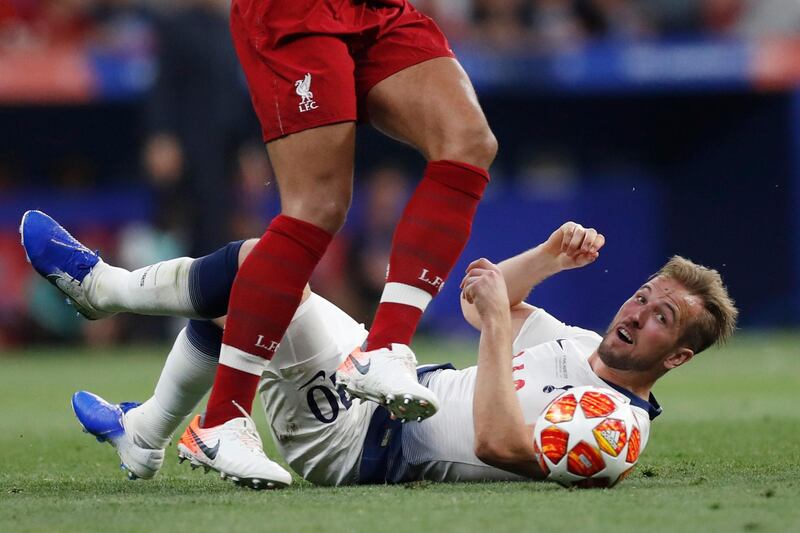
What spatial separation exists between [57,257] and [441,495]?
141cm

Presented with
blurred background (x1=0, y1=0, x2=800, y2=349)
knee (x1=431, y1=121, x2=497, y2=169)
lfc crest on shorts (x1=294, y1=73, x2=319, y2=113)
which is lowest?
blurred background (x1=0, y1=0, x2=800, y2=349)

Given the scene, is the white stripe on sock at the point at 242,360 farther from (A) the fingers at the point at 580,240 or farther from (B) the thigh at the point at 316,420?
(A) the fingers at the point at 580,240

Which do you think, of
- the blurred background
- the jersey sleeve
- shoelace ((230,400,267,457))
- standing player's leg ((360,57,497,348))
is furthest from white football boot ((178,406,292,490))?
the blurred background

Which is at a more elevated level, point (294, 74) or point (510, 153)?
point (294, 74)

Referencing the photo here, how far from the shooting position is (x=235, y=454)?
3.78m

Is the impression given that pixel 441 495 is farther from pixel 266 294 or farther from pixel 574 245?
pixel 574 245

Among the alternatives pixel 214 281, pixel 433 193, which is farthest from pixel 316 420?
pixel 433 193

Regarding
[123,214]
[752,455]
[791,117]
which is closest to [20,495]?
[752,455]

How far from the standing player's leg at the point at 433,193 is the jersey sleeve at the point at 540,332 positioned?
2.25 ft

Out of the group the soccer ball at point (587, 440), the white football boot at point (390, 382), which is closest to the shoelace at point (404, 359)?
the white football boot at point (390, 382)

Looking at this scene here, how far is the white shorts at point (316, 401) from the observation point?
4.04 m

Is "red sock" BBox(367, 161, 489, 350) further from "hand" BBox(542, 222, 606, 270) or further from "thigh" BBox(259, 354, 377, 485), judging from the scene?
"hand" BBox(542, 222, 606, 270)

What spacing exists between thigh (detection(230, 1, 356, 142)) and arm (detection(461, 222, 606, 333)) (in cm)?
89

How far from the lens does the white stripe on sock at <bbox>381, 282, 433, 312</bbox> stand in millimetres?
3861
